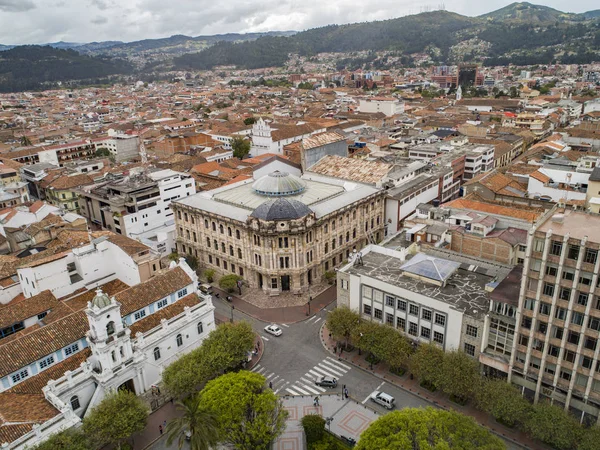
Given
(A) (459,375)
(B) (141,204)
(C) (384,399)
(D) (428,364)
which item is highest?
(B) (141,204)

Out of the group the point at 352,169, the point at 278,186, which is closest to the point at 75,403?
the point at 278,186

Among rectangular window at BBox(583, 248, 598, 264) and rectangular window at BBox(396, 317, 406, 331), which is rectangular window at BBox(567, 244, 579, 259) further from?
rectangular window at BBox(396, 317, 406, 331)

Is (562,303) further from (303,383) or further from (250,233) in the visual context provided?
(250,233)

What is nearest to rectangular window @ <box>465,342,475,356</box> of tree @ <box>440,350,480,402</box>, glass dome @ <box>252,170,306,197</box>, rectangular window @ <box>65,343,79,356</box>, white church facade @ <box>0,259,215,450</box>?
tree @ <box>440,350,480,402</box>

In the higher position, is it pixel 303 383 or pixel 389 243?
pixel 389 243

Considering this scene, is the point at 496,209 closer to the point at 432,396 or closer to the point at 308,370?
the point at 432,396

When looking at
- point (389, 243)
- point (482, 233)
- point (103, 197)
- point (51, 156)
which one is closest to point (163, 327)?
point (389, 243)

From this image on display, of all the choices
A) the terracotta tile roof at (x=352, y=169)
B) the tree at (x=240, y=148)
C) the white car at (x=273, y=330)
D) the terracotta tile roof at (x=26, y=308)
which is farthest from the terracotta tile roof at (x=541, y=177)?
the tree at (x=240, y=148)
